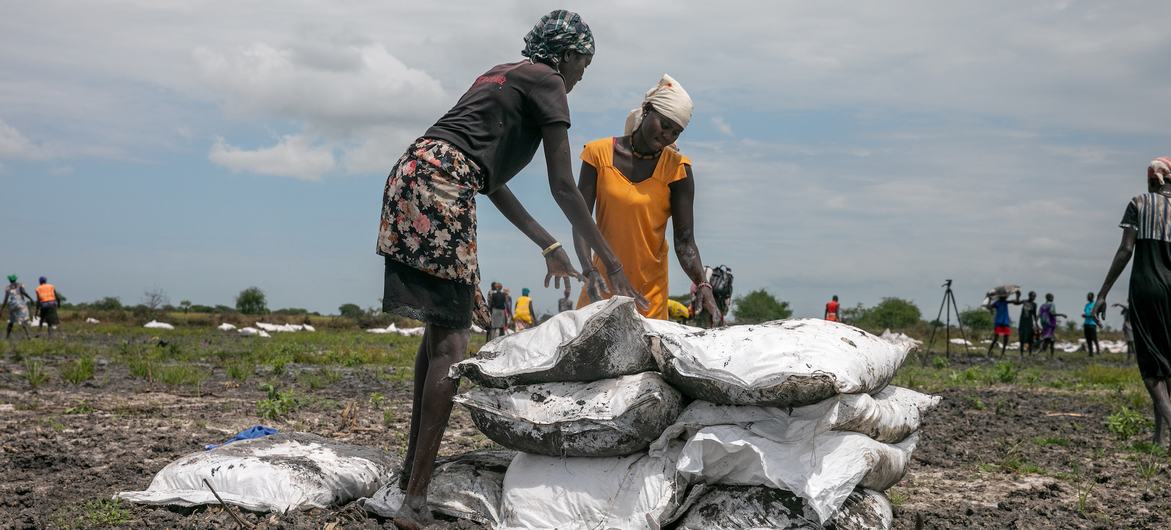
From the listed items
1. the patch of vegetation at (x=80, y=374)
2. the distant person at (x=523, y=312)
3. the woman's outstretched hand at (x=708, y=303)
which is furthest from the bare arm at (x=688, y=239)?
the distant person at (x=523, y=312)

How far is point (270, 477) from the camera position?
3680 millimetres

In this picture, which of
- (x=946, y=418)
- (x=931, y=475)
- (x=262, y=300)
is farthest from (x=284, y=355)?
(x=262, y=300)

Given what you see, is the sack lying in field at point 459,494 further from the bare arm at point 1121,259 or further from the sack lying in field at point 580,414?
the bare arm at point 1121,259

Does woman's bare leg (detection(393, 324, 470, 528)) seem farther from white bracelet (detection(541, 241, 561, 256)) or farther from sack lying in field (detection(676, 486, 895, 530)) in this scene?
sack lying in field (detection(676, 486, 895, 530))

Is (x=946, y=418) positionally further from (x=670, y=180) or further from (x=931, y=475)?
(x=670, y=180)

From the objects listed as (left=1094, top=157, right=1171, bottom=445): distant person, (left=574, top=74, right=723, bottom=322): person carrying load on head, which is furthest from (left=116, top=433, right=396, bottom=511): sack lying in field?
(left=1094, top=157, right=1171, bottom=445): distant person

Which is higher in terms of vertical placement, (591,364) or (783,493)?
(591,364)

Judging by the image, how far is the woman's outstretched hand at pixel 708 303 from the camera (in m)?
4.04

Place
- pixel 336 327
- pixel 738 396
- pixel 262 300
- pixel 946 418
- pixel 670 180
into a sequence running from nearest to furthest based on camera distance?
pixel 738 396
pixel 670 180
pixel 946 418
pixel 336 327
pixel 262 300

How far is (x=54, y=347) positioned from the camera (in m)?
15.2

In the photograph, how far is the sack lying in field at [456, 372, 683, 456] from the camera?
3295 millimetres

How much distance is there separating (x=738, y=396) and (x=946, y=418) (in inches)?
200

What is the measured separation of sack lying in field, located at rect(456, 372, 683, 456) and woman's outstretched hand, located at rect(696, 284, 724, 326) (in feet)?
2.21

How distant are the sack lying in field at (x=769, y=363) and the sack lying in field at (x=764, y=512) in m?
0.31
